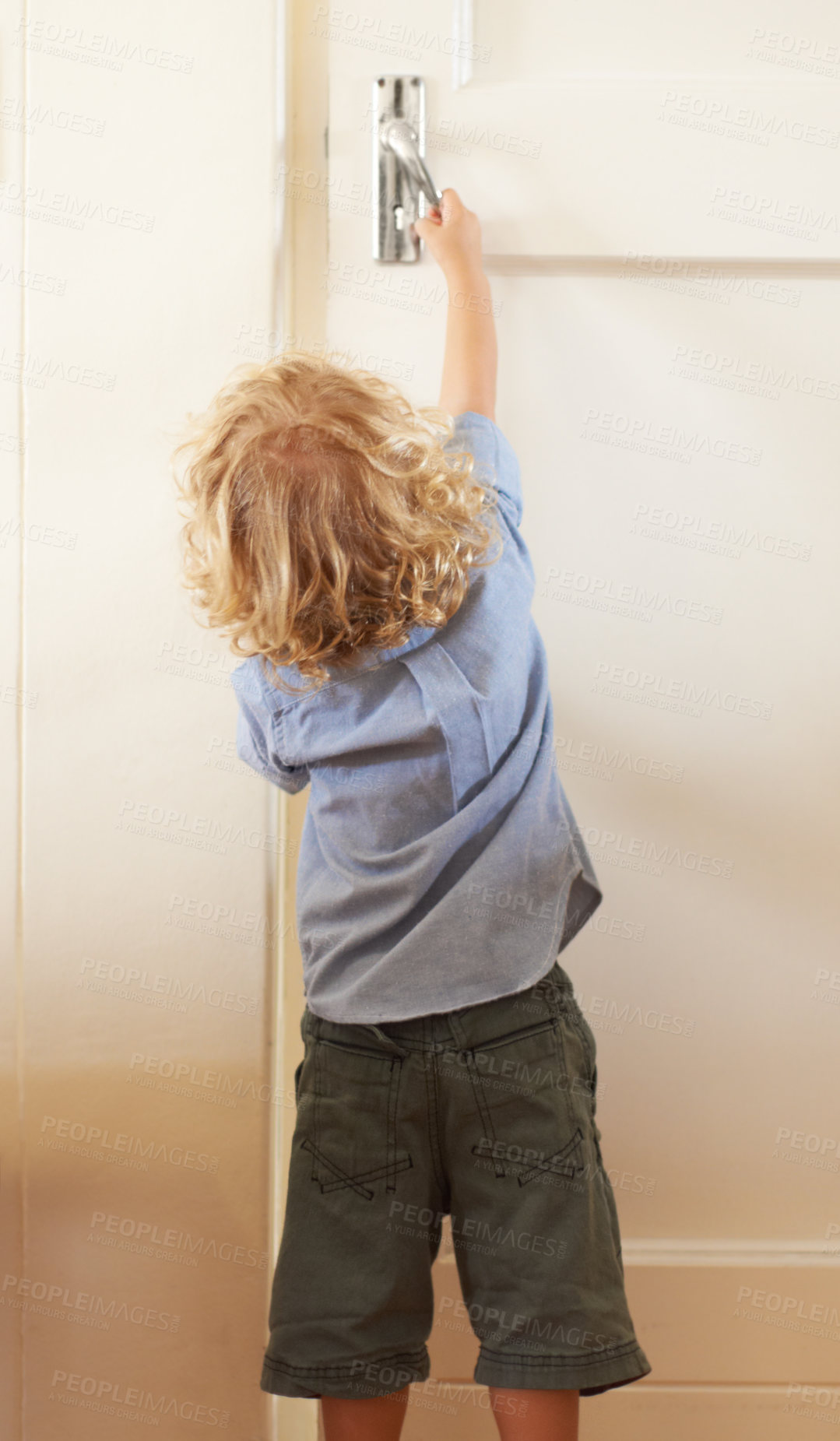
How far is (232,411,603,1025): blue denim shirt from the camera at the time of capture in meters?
0.84

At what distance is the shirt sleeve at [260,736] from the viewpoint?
0.89m

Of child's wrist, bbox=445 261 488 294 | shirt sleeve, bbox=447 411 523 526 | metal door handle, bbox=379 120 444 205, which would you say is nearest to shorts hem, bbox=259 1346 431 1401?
shirt sleeve, bbox=447 411 523 526

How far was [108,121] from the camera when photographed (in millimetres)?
1010

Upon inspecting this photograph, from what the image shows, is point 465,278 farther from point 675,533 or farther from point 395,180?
point 675,533

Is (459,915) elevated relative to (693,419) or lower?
lower

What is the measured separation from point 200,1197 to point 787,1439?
2.24 ft

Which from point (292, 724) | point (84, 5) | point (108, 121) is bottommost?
point (292, 724)

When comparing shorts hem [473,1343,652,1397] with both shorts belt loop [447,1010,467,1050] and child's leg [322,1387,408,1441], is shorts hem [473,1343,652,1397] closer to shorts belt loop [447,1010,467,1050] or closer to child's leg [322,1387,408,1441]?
child's leg [322,1387,408,1441]

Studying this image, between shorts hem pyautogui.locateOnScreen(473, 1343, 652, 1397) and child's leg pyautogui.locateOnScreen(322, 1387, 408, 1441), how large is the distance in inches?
3.4

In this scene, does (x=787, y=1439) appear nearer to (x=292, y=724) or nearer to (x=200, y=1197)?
(x=200, y=1197)

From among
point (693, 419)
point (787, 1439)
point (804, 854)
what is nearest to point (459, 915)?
point (804, 854)

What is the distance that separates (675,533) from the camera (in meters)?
1.09

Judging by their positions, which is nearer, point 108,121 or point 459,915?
point 459,915

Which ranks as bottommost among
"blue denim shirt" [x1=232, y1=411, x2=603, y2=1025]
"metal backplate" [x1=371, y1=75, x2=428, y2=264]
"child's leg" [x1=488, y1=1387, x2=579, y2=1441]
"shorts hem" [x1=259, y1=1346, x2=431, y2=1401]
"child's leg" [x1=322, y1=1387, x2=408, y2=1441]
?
"child's leg" [x1=322, y1=1387, x2=408, y2=1441]
